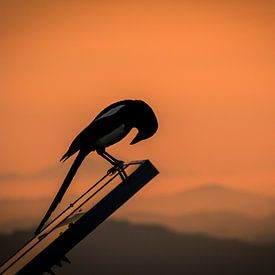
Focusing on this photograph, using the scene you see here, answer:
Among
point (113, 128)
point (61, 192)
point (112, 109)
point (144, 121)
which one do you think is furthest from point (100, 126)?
point (61, 192)

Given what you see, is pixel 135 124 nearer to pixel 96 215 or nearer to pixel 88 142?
pixel 88 142

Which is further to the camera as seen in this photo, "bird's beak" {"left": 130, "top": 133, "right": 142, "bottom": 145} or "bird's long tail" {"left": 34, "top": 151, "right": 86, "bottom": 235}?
"bird's beak" {"left": 130, "top": 133, "right": 142, "bottom": 145}

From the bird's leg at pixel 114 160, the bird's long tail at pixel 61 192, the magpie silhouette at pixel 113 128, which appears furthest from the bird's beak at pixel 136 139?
the bird's long tail at pixel 61 192

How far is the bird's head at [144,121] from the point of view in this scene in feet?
18.4

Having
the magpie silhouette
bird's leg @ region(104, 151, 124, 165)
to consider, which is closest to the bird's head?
the magpie silhouette

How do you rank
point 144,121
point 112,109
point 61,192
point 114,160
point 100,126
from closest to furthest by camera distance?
1. point 61,192
2. point 100,126
3. point 114,160
4. point 112,109
5. point 144,121

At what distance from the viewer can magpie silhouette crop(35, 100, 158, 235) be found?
5.04 metres

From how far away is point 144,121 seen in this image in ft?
18.7

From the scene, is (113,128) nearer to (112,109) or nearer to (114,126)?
(114,126)

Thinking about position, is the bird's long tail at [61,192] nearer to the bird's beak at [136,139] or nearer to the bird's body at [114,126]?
the bird's body at [114,126]

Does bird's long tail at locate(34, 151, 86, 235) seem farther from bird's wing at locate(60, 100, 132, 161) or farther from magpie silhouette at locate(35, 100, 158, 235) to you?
bird's wing at locate(60, 100, 132, 161)

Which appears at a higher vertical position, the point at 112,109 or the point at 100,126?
the point at 112,109

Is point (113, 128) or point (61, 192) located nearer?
→ point (61, 192)

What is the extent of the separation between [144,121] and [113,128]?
1.70 feet
